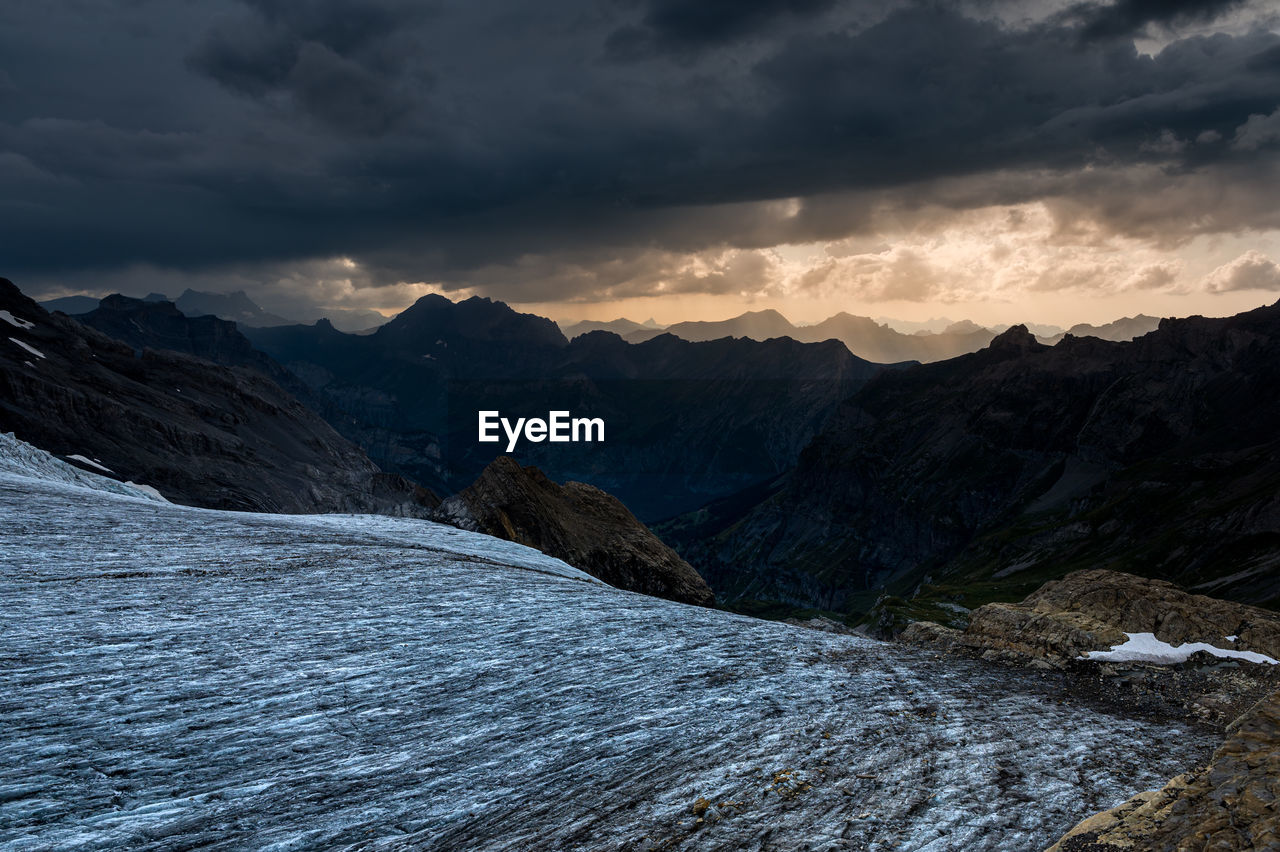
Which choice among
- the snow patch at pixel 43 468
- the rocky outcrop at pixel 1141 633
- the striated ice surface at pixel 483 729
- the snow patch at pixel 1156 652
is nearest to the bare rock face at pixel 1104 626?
the rocky outcrop at pixel 1141 633

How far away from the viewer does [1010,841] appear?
→ 41.5 feet

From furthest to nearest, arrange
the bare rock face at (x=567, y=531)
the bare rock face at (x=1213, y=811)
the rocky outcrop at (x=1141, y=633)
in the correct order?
the bare rock face at (x=567, y=531)
the rocky outcrop at (x=1141, y=633)
the bare rock face at (x=1213, y=811)

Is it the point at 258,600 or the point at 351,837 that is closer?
the point at 351,837

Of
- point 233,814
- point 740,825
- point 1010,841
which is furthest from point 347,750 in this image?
point 1010,841

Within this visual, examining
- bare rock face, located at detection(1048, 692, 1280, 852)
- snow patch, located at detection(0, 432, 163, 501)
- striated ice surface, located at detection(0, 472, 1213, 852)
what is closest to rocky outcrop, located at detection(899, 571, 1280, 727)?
striated ice surface, located at detection(0, 472, 1213, 852)

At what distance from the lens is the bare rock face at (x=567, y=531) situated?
65.7 meters

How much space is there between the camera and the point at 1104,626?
94.8ft

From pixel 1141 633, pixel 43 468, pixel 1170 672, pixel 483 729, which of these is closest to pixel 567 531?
pixel 43 468

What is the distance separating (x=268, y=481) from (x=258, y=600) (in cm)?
18773

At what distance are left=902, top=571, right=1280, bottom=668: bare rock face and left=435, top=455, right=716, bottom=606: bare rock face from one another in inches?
1417

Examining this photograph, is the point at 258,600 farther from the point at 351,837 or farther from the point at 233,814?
the point at 351,837

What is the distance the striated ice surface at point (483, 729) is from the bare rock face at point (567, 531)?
37.4 meters

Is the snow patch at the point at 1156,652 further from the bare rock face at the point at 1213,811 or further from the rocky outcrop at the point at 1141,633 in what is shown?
the bare rock face at the point at 1213,811

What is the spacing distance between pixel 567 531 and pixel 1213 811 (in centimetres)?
6227
